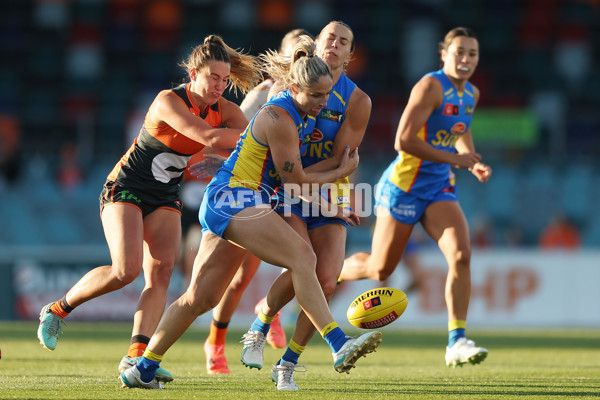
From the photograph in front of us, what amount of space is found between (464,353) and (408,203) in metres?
1.31

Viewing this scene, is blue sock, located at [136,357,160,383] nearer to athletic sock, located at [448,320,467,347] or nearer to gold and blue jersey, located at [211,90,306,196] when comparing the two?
gold and blue jersey, located at [211,90,306,196]

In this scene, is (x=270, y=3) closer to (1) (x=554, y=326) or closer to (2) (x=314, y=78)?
(1) (x=554, y=326)

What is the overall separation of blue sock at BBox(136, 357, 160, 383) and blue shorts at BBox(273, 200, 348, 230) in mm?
1289

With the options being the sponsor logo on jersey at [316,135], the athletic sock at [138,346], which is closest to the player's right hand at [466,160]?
the sponsor logo on jersey at [316,135]

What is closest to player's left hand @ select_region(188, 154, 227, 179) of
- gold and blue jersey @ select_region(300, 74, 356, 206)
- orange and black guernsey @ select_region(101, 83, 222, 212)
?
orange and black guernsey @ select_region(101, 83, 222, 212)

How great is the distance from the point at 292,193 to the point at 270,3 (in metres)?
18.7

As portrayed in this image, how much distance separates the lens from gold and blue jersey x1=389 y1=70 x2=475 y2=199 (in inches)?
309

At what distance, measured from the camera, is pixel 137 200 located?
261 inches

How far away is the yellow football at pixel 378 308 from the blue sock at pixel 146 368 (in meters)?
1.22

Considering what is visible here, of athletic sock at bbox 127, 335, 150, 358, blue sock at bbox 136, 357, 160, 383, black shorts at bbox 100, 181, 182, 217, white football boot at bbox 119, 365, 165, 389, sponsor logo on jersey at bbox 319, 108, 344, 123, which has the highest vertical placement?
sponsor logo on jersey at bbox 319, 108, 344, 123

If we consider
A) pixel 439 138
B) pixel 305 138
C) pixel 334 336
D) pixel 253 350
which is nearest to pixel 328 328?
pixel 334 336

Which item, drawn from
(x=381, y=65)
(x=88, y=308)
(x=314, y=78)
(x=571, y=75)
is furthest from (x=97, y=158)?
(x=314, y=78)

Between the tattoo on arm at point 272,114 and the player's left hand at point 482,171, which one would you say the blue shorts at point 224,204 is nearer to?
the tattoo on arm at point 272,114

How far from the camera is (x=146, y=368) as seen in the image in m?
5.78
